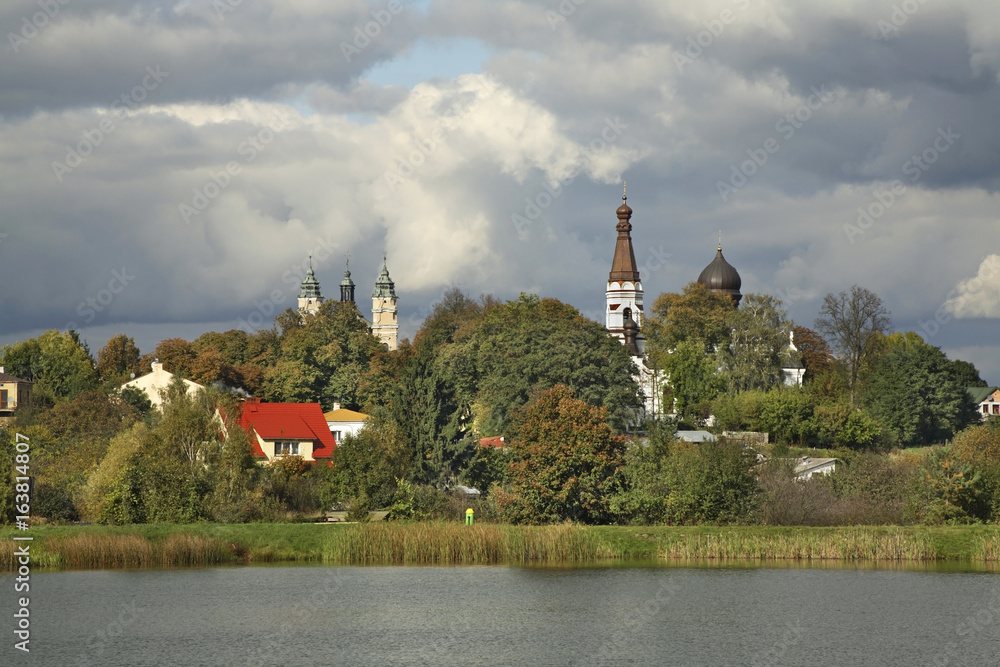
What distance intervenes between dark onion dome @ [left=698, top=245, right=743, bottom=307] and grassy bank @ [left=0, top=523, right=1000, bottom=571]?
8855 centimetres

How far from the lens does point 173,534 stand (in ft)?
154

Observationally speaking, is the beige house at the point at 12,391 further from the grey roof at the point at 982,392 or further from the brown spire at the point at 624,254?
the grey roof at the point at 982,392

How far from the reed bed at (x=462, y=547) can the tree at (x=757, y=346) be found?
56.3 meters

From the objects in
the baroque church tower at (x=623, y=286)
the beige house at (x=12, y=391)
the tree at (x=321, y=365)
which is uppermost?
the baroque church tower at (x=623, y=286)

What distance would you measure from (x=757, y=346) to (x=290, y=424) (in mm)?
39599

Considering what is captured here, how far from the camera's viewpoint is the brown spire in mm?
138375

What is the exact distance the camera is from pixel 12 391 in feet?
349

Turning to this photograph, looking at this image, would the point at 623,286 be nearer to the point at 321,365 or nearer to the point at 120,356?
the point at 321,365

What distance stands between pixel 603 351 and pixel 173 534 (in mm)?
43622

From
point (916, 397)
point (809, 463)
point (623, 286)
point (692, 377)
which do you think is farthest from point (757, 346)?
point (623, 286)

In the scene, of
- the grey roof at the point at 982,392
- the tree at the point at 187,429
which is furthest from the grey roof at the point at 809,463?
the grey roof at the point at 982,392

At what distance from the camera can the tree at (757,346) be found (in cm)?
10181

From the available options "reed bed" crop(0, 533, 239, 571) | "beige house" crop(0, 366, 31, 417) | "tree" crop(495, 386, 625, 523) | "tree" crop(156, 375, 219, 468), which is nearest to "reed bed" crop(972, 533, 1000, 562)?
"tree" crop(495, 386, 625, 523)

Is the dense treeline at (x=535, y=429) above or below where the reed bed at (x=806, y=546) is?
above
